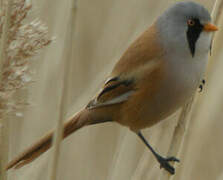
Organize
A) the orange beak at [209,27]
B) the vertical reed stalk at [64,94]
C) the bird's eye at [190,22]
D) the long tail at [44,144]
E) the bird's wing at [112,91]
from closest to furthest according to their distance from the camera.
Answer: the vertical reed stalk at [64,94]
the long tail at [44,144]
the orange beak at [209,27]
the bird's eye at [190,22]
the bird's wing at [112,91]

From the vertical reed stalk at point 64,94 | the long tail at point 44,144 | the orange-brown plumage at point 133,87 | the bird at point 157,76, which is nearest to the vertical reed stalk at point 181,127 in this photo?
the bird at point 157,76

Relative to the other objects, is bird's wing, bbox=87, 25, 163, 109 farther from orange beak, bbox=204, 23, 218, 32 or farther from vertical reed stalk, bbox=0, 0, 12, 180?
vertical reed stalk, bbox=0, 0, 12, 180

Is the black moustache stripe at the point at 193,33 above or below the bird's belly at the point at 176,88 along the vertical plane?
above

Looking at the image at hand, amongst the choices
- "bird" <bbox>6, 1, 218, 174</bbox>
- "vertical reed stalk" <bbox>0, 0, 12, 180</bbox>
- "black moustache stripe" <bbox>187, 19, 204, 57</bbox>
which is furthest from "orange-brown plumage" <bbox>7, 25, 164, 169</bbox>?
"vertical reed stalk" <bbox>0, 0, 12, 180</bbox>

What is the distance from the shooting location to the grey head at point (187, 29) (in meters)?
1.70

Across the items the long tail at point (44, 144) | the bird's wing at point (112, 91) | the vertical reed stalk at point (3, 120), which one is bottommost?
the long tail at point (44, 144)

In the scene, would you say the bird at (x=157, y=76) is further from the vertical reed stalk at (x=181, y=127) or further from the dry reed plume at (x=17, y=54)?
the dry reed plume at (x=17, y=54)

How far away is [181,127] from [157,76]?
301 millimetres

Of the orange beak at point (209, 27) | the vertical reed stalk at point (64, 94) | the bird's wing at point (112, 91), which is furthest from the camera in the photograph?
the bird's wing at point (112, 91)

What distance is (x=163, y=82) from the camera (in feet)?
5.85

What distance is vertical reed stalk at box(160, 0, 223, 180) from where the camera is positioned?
5.08 feet

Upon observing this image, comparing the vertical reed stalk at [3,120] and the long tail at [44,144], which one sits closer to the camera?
the vertical reed stalk at [3,120]

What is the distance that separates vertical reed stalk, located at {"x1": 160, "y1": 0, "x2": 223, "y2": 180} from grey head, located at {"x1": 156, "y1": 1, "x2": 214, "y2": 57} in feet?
0.15

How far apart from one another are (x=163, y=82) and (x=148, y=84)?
8 cm
